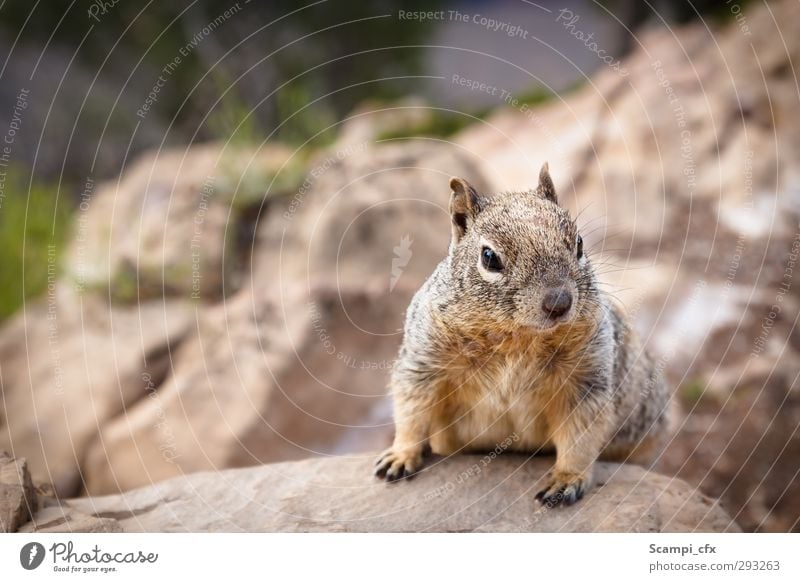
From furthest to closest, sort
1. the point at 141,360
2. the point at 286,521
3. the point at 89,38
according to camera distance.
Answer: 1. the point at 141,360
2. the point at 89,38
3. the point at 286,521

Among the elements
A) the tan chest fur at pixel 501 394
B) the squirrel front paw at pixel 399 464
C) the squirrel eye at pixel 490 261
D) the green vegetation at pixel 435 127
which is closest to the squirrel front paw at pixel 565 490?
the tan chest fur at pixel 501 394

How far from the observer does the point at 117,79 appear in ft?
15.0

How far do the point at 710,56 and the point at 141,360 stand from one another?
4.81 metres

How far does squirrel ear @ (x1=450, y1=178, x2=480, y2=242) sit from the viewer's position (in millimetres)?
2881

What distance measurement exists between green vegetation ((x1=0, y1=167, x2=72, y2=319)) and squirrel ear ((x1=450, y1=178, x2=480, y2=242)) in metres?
3.59

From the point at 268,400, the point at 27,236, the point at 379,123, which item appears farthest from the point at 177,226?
the point at 379,123

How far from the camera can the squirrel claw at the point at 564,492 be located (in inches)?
116

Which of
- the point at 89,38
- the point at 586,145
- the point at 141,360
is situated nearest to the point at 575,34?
→ the point at 586,145

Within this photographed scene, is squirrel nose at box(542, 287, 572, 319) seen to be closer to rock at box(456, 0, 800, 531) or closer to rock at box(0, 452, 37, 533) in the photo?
rock at box(0, 452, 37, 533)

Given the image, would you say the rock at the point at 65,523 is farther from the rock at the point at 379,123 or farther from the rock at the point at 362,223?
the rock at the point at 379,123
